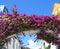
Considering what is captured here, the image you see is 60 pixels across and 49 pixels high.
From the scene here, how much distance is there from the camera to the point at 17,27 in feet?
37.4

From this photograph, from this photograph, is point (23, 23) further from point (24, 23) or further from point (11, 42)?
point (11, 42)

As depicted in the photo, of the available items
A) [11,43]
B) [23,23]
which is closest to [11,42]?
[11,43]

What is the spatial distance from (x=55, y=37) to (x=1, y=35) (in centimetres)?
218

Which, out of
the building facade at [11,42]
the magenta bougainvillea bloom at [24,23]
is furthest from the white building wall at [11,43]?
the magenta bougainvillea bloom at [24,23]

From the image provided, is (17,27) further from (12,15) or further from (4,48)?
(4,48)

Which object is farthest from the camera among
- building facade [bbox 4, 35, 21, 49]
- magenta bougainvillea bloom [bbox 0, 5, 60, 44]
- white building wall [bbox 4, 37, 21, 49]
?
white building wall [bbox 4, 37, 21, 49]

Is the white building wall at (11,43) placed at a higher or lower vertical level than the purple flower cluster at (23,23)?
lower

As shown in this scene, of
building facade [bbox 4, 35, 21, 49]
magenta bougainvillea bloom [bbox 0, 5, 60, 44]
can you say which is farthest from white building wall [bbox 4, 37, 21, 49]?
magenta bougainvillea bloom [bbox 0, 5, 60, 44]

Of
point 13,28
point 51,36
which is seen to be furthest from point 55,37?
point 13,28

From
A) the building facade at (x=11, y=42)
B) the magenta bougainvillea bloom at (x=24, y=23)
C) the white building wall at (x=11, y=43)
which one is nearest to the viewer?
the magenta bougainvillea bloom at (x=24, y=23)

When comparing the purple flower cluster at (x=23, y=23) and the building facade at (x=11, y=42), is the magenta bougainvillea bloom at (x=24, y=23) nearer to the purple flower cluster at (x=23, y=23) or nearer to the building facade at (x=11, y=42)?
the purple flower cluster at (x=23, y=23)

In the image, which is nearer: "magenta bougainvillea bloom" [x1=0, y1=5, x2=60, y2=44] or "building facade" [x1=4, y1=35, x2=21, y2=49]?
"magenta bougainvillea bloom" [x1=0, y1=5, x2=60, y2=44]

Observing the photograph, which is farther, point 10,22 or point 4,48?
point 4,48

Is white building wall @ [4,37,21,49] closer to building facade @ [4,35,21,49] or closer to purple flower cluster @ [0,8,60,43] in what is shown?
building facade @ [4,35,21,49]
